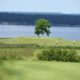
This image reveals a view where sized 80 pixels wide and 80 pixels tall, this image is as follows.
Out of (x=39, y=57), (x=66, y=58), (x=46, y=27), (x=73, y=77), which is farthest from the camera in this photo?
(x=46, y=27)

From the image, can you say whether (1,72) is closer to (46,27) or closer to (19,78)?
(19,78)

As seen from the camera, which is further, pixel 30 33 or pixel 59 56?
pixel 30 33

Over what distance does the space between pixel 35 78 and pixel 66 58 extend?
552 inches

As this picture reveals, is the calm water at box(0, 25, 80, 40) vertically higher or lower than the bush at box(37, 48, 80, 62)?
lower

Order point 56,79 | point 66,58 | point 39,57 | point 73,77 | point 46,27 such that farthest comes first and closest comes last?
1. point 46,27
2. point 39,57
3. point 66,58
4. point 73,77
5. point 56,79

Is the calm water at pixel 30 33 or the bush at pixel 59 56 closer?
the bush at pixel 59 56

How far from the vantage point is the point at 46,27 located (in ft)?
375

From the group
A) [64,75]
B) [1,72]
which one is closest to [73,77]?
[64,75]

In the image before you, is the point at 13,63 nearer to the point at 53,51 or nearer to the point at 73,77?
the point at 73,77

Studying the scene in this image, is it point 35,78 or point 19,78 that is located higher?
point 19,78

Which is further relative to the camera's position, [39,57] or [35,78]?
[39,57]

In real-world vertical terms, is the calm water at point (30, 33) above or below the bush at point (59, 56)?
below

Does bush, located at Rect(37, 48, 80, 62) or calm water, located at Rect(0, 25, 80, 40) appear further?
calm water, located at Rect(0, 25, 80, 40)

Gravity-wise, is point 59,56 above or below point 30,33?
above
